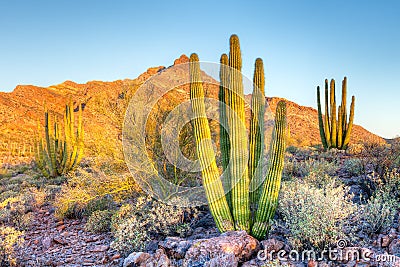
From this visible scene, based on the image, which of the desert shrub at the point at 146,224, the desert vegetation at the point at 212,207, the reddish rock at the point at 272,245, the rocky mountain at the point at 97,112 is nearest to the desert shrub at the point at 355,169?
the desert vegetation at the point at 212,207

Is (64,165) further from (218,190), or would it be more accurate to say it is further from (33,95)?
(33,95)

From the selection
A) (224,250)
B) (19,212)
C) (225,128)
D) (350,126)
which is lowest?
(19,212)

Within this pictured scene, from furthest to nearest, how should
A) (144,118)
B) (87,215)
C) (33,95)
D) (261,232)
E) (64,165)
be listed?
(33,95)
(64,165)
(87,215)
(144,118)
(261,232)

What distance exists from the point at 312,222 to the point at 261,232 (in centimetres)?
106

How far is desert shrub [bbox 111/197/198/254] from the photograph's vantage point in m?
5.81

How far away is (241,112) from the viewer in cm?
579

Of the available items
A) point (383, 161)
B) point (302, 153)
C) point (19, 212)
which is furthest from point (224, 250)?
point (302, 153)

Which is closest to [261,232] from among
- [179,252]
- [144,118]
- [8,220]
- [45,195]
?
[179,252]

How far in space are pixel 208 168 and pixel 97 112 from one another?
4.16 metres

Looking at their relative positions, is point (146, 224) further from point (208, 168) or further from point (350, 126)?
point (350, 126)

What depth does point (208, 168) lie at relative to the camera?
19.3 feet

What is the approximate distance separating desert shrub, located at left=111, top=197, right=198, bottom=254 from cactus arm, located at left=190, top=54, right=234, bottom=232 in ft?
2.82

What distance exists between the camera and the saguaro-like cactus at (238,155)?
5672 millimetres

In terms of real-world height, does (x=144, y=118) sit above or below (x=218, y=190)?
above
